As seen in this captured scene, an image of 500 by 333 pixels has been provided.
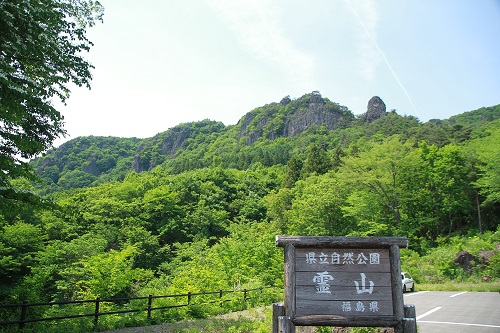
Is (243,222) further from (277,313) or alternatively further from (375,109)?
(375,109)

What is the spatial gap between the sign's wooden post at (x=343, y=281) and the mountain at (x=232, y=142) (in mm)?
61041

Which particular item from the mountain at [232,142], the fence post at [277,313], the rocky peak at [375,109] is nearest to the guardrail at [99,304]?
the fence post at [277,313]

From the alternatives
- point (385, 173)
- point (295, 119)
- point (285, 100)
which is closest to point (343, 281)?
point (385, 173)

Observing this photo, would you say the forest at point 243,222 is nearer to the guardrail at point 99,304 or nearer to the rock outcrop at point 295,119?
the guardrail at point 99,304

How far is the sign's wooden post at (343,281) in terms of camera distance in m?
4.32

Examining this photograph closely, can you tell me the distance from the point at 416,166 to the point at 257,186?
86.8 ft

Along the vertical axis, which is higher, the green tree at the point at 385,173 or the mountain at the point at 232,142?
the mountain at the point at 232,142

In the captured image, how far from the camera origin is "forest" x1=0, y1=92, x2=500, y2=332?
50.6ft

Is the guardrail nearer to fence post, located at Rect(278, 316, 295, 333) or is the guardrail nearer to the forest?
the forest

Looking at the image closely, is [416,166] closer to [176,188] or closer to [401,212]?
[401,212]

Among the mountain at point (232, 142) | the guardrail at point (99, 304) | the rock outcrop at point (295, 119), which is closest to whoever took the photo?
the guardrail at point (99, 304)

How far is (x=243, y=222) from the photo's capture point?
1603 inches

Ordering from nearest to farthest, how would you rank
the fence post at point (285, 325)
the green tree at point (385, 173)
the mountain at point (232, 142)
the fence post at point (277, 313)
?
1. the fence post at point (285, 325)
2. the fence post at point (277, 313)
3. the green tree at point (385, 173)
4. the mountain at point (232, 142)

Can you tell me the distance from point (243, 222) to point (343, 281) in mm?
36702
